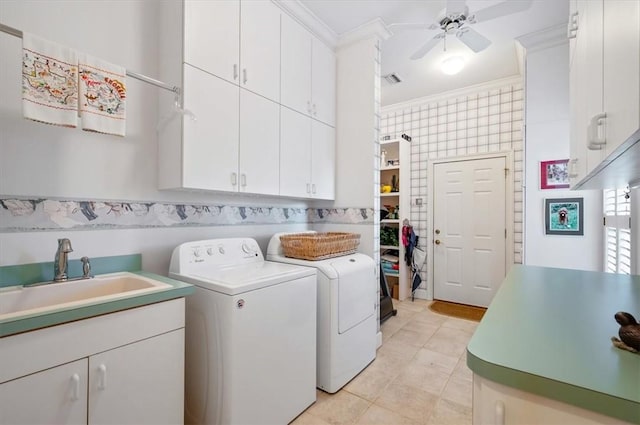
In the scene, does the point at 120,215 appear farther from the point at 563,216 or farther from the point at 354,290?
the point at 563,216

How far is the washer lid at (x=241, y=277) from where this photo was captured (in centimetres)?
150

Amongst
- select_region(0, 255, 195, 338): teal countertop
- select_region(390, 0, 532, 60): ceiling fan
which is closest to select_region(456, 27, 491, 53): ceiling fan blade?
select_region(390, 0, 532, 60): ceiling fan

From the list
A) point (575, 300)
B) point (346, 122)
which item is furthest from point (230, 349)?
point (346, 122)

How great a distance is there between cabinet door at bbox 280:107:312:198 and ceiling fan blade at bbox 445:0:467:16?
1307 millimetres

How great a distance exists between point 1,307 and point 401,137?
13.5 feet

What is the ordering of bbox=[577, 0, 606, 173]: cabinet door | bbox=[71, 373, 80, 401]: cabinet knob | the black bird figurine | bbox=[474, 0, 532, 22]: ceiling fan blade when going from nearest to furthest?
the black bird figurine, bbox=[577, 0, 606, 173]: cabinet door, bbox=[71, 373, 80, 401]: cabinet knob, bbox=[474, 0, 532, 22]: ceiling fan blade

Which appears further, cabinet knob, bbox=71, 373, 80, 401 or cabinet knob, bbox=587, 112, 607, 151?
cabinet knob, bbox=71, 373, 80, 401

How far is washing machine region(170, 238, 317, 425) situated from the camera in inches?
58.1

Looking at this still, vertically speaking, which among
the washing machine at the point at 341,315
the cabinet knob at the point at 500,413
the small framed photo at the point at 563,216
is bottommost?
the washing machine at the point at 341,315

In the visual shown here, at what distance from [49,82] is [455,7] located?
8.03 feet

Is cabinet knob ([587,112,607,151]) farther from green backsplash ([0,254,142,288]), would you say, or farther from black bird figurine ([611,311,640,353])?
green backsplash ([0,254,142,288])

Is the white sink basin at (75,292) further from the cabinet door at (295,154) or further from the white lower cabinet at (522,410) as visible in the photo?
the white lower cabinet at (522,410)

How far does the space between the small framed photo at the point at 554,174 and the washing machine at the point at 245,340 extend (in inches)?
96.3

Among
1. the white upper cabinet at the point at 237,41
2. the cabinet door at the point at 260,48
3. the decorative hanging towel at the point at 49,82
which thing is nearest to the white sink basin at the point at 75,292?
the decorative hanging towel at the point at 49,82
